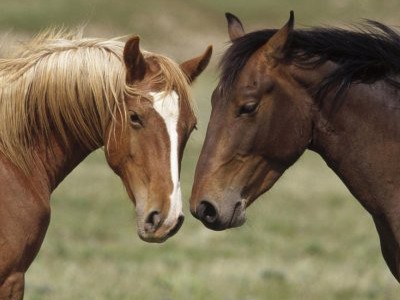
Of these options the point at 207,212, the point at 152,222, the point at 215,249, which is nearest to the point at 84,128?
the point at 152,222

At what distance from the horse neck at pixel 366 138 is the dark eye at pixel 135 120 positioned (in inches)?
40.3

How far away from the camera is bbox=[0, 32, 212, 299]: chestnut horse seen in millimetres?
6031

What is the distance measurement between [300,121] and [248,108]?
1.02 ft

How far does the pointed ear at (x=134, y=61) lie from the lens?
20.2 ft

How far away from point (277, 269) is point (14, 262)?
6572mm

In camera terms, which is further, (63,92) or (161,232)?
(63,92)

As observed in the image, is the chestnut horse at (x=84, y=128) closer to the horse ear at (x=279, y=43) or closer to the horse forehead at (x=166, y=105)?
the horse forehead at (x=166, y=105)

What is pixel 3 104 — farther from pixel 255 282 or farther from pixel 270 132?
pixel 255 282

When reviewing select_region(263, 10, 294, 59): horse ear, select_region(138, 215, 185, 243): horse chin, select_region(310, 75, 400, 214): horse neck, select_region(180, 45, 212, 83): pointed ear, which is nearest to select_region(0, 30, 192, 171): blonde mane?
select_region(180, 45, 212, 83): pointed ear

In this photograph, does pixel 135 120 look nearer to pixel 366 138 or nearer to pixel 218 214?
pixel 218 214

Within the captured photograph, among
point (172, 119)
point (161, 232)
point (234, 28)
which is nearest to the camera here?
point (161, 232)

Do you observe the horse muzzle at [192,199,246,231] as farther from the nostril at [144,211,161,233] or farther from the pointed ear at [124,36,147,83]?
the pointed ear at [124,36,147,83]

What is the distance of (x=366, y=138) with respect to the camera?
6031 millimetres

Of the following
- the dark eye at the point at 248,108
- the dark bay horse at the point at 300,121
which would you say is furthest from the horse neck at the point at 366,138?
the dark eye at the point at 248,108
